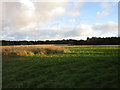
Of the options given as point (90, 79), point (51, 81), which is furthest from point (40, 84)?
point (90, 79)

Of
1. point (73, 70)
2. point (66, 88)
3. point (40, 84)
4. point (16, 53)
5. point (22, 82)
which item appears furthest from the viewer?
point (16, 53)

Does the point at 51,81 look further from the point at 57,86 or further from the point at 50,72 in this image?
the point at 50,72

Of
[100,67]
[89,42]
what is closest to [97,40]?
[89,42]

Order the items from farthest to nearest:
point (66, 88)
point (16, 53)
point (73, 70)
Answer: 1. point (16, 53)
2. point (73, 70)
3. point (66, 88)

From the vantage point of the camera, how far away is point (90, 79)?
20.4 ft

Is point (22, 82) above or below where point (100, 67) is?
below

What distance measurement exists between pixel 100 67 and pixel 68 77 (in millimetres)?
1953

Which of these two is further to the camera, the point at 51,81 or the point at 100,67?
the point at 100,67

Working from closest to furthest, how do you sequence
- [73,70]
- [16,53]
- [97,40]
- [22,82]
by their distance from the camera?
1. [22,82]
2. [73,70]
3. [16,53]
4. [97,40]

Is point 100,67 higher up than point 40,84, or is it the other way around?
point 100,67

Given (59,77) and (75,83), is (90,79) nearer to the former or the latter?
(75,83)

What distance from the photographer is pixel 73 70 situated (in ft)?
25.3

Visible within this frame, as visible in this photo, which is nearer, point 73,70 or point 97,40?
point 73,70

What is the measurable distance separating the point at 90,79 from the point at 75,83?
0.70m
